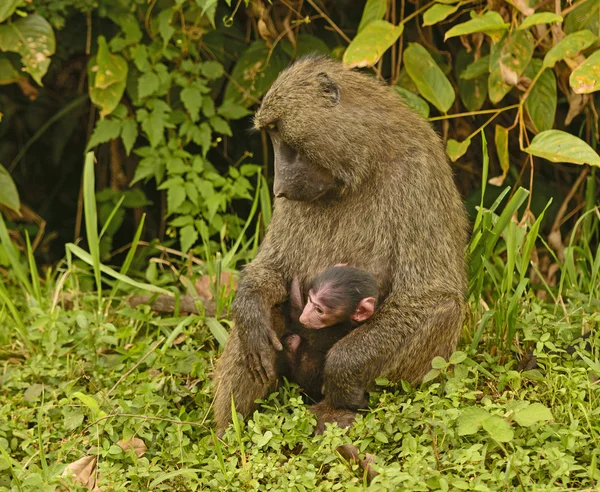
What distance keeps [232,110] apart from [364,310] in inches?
85.4

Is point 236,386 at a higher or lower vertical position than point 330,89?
lower

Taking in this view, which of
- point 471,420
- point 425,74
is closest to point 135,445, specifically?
point 471,420

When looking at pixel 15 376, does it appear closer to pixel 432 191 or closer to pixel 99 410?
pixel 99 410

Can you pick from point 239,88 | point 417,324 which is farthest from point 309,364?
point 239,88

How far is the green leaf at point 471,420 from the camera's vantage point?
9.48ft

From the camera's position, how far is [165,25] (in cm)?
501

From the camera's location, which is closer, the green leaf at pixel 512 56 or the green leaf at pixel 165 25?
the green leaf at pixel 512 56

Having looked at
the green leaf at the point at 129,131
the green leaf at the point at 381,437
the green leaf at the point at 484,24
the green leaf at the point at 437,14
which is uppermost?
the green leaf at the point at 437,14

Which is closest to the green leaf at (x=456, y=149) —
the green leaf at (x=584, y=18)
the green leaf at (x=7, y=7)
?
the green leaf at (x=584, y=18)

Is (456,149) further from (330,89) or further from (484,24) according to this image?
(330,89)

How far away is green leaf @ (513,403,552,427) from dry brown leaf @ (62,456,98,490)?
1.38 m

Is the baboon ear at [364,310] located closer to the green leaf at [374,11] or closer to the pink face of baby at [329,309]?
the pink face of baby at [329,309]

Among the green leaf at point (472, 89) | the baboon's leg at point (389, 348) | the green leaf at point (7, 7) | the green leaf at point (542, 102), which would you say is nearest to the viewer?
the baboon's leg at point (389, 348)

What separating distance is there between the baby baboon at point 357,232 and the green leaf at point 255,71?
156 centimetres
